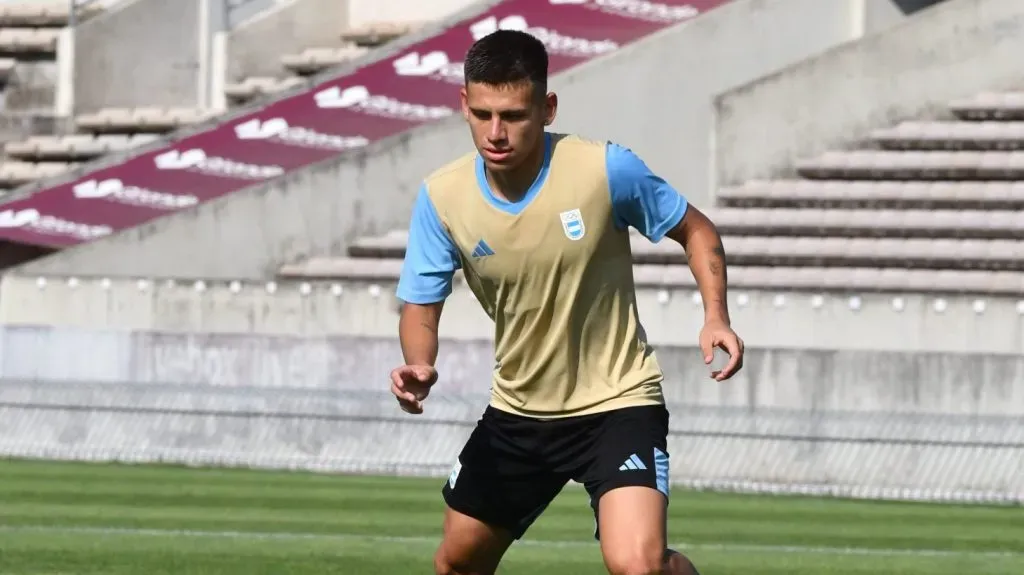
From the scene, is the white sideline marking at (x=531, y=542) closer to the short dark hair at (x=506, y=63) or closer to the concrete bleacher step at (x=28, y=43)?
the short dark hair at (x=506, y=63)

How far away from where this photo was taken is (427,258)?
22.4ft

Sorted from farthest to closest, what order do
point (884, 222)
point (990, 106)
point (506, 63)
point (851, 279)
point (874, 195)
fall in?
1. point (990, 106)
2. point (874, 195)
3. point (884, 222)
4. point (851, 279)
5. point (506, 63)

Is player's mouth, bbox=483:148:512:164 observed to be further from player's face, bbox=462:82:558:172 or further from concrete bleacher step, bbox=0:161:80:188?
concrete bleacher step, bbox=0:161:80:188

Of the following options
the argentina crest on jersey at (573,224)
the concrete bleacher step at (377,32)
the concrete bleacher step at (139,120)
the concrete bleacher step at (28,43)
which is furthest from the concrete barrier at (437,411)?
the concrete bleacher step at (28,43)

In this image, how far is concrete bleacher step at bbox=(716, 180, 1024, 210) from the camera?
22938mm

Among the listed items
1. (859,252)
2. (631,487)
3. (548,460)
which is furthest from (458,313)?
(631,487)

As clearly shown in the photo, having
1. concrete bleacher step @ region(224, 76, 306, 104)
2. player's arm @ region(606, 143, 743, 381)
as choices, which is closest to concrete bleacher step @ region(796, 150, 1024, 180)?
concrete bleacher step @ region(224, 76, 306, 104)

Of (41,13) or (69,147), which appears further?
(41,13)

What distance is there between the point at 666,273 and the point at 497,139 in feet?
52.0

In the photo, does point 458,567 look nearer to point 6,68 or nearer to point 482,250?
point 482,250

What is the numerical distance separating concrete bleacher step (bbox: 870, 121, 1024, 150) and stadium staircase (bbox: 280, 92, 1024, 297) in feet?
0.04

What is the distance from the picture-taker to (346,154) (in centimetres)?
2402

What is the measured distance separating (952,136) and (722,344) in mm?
18082

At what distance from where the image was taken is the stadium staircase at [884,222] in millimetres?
21875
